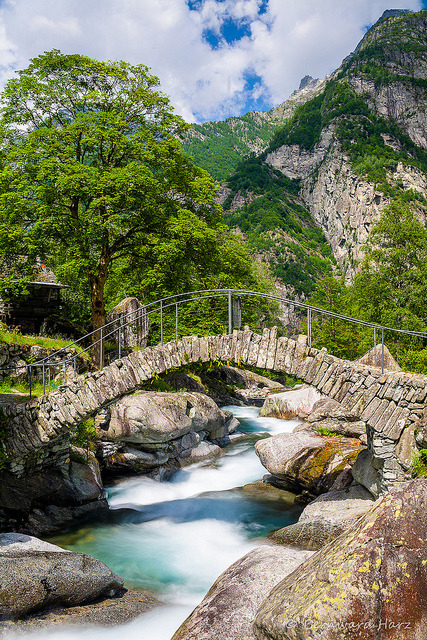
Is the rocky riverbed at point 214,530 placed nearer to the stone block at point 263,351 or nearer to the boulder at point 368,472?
the boulder at point 368,472

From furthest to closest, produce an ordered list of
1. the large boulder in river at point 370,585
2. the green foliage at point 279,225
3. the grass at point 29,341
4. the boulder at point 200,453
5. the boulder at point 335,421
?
the green foliage at point 279,225, the grass at point 29,341, the boulder at point 200,453, the boulder at point 335,421, the large boulder in river at point 370,585

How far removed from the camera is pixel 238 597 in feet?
21.3

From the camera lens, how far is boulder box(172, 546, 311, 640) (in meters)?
5.97

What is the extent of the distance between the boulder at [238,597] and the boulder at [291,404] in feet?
50.4

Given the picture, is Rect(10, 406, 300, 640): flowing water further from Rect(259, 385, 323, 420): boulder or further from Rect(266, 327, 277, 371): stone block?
Result: Rect(259, 385, 323, 420): boulder

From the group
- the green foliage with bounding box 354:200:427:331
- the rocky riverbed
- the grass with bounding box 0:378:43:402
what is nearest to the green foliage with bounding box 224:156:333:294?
the green foliage with bounding box 354:200:427:331

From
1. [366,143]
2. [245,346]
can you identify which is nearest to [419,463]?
[245,346]

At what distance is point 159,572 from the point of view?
982cm

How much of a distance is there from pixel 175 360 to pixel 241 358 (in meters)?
1.62

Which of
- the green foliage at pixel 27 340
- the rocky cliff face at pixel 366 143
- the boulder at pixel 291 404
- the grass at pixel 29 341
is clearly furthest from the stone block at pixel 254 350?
the rocky cliff face at pixel 366 143

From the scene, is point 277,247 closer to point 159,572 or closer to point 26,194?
point 26,194

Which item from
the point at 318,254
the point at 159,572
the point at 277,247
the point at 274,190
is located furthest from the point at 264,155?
the point at 159,572

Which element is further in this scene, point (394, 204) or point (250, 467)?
point (394, 204)

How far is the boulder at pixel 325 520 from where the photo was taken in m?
9.42
